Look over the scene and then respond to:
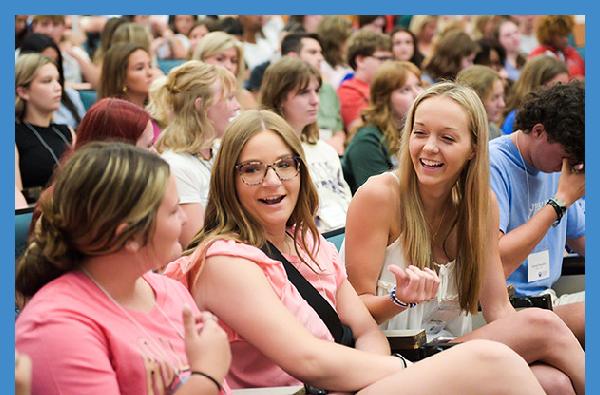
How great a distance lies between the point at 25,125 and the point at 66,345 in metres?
2.86

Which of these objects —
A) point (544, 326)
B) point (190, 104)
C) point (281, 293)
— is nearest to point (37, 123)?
point (190, 104)

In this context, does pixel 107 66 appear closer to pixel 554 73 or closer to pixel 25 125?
pixel 25 125

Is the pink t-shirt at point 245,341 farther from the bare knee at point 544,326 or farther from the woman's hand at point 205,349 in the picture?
the bare knee at point 544,326

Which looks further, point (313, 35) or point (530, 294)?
point (313, 35)

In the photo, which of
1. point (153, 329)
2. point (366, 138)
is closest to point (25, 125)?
point (366, 138)

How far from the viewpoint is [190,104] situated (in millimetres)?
3799

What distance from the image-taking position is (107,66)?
15.8 feet

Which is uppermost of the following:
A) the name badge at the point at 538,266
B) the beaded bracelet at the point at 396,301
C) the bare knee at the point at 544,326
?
the beaded bracelet at the point at 396,301

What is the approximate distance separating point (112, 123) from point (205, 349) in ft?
4.04

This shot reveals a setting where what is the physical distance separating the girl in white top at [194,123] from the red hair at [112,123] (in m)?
0.66

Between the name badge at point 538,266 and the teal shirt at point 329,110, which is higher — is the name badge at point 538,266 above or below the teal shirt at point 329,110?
below

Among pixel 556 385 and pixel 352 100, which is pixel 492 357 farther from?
pixel 352 100

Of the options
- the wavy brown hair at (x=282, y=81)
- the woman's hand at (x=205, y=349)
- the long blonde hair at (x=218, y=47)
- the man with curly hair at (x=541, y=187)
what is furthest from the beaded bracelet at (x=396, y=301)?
the long blonde hair at (x=218, y=47)

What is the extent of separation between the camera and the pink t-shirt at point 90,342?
1.62m
